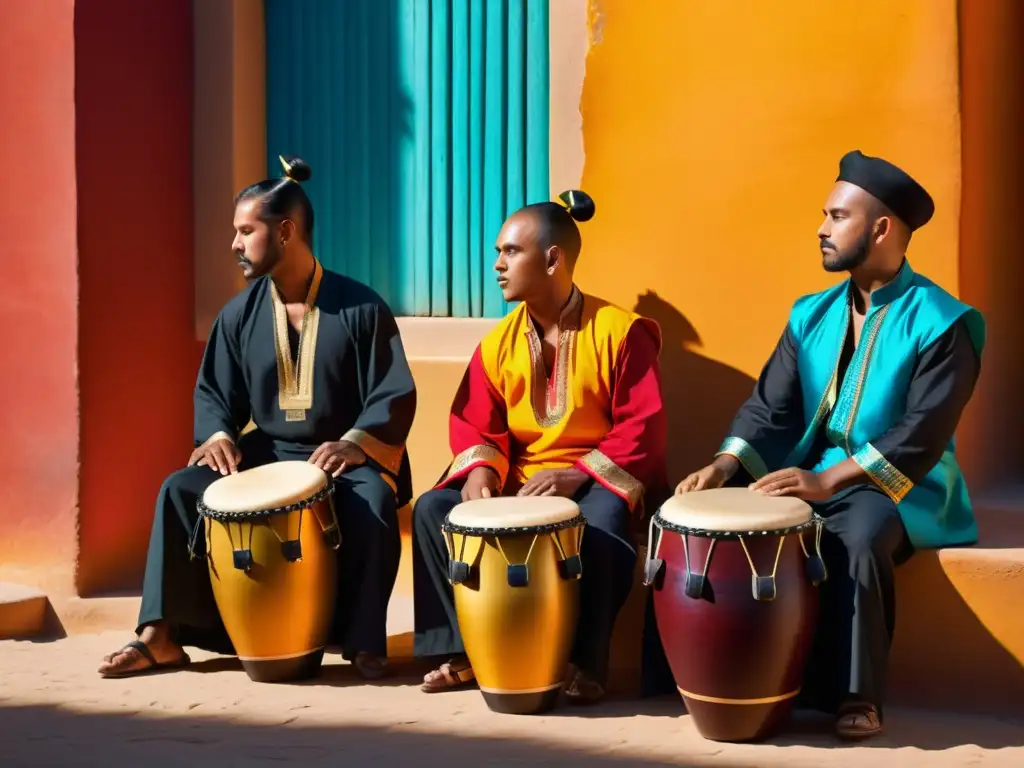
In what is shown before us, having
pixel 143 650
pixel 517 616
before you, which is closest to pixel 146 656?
pixel 143 650

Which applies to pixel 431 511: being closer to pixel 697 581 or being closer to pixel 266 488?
pixel 266 488

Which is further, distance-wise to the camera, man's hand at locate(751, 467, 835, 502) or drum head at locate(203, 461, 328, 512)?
drum head at locate(203, 461, 328, 512)

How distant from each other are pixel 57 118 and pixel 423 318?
5.55ft

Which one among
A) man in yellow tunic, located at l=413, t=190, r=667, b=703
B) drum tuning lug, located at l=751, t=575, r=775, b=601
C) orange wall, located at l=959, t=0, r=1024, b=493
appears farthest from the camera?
orange wall, located at l=959, t=0, r=1024, b=493

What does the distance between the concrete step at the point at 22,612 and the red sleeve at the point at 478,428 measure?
1.83 meters

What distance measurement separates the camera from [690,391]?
6.11 metres

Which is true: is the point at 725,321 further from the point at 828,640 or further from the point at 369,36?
the point at 369,36

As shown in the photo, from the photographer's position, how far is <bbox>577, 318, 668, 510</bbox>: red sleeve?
540cm

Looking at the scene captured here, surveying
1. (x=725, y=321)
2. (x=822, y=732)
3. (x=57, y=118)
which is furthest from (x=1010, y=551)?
(x=57, y=118)

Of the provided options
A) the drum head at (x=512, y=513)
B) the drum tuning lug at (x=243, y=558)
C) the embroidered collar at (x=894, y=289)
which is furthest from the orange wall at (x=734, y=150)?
the drum tuning lug at (x=243, y=558)

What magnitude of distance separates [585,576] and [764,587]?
2.59 ft

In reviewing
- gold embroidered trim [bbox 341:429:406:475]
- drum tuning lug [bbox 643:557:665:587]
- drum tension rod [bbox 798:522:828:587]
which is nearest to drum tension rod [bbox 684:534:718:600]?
drum tuning lug [bbox 643:557:665:587]

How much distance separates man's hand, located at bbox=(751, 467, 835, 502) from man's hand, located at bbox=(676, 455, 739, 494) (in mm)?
202

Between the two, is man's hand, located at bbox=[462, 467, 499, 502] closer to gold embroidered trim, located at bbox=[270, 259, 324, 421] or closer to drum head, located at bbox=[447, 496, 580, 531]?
drum head, located at bbox=[447, 496, 580, 531]
